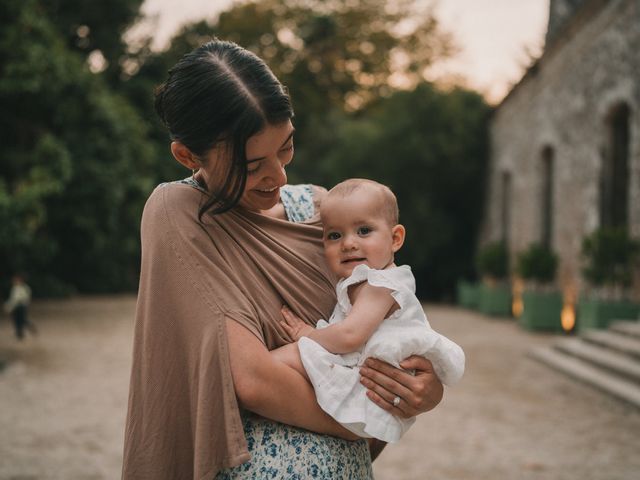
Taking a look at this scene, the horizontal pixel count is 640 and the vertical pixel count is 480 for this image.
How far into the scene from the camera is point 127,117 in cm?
1622

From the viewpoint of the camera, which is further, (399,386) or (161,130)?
(161,130)

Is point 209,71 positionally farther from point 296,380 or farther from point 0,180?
point 0,180

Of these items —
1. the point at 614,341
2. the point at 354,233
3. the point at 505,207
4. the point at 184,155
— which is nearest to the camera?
the point at 184,155

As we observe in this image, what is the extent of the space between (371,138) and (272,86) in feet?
65.4

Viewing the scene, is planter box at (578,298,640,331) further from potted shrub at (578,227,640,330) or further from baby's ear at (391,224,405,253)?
baby's ear at (391,224,405,253)

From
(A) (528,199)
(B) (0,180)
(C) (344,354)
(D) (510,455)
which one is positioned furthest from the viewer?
(A) (528,199)

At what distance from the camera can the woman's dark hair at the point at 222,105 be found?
1.48 metres

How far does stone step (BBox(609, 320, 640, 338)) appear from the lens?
930 cm

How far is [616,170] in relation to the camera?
12469 millimetres

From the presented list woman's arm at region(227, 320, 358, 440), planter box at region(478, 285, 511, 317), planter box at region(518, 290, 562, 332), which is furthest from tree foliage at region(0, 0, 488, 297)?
woman's arm at region(227, 320, 358, 440)

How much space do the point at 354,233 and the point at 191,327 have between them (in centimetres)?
49

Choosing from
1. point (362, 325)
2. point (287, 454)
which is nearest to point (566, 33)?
point (362, 325)

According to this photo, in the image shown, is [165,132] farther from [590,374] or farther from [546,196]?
[546,196]

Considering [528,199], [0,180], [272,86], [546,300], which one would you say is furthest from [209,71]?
[528,199]
